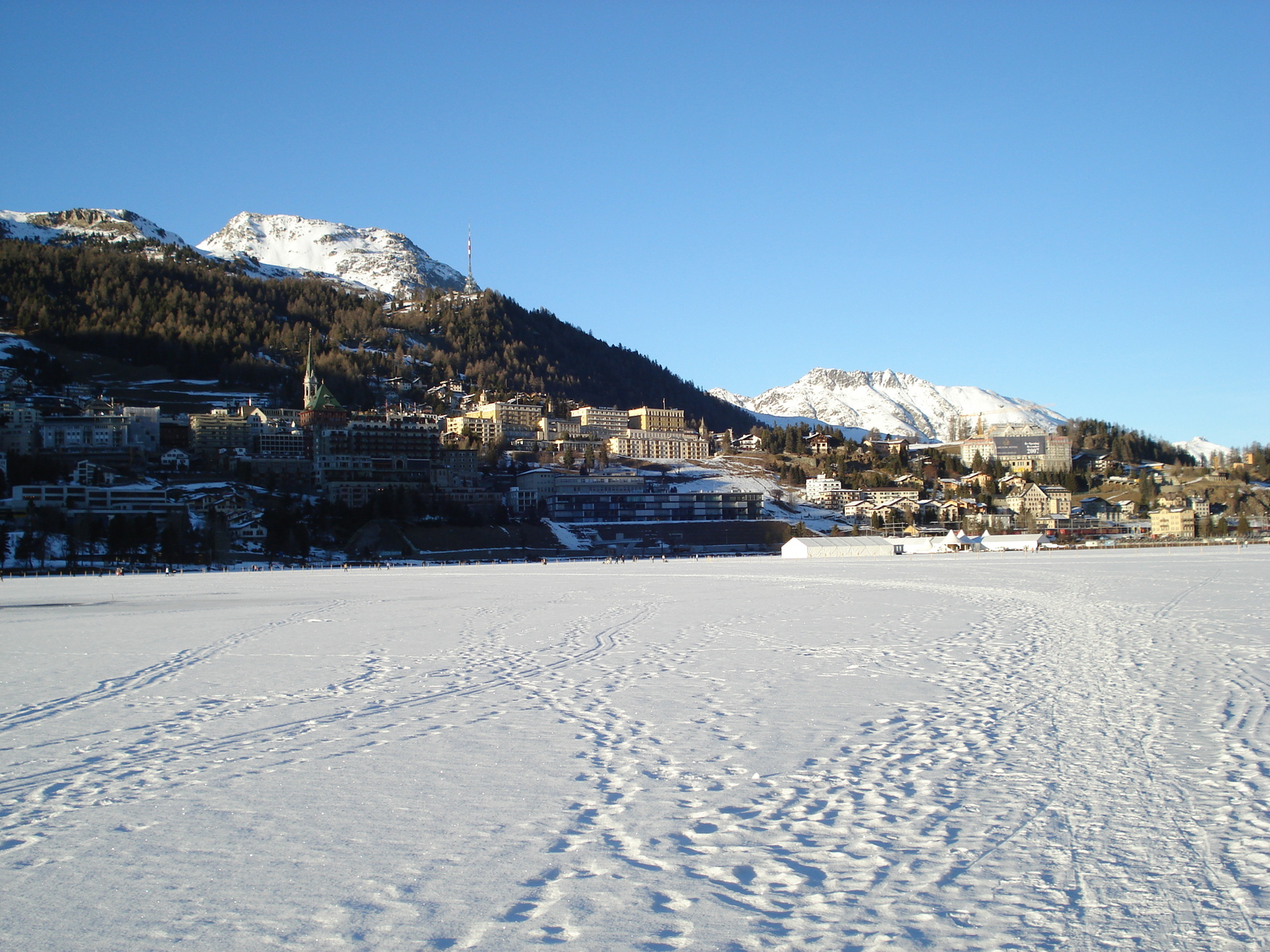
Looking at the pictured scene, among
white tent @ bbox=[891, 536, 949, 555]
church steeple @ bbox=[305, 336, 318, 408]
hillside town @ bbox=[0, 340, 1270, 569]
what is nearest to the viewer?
white tent @ bbox=[891, 536, 949, 555]

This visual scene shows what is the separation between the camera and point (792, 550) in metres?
70.9

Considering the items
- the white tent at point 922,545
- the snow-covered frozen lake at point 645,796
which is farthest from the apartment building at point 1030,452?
the snow-covered frozen lake at point 645,796

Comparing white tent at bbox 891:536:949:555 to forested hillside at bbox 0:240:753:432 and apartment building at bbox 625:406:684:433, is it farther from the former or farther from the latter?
forested hillside at bbox 0:240:753:432

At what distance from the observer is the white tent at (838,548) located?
69.0m

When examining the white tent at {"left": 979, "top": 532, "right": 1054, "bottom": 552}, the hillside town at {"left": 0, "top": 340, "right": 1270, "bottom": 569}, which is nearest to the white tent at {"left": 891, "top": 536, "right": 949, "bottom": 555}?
the hillside town at {"left": 0, "top": 340, "right": 1270, "bottom": 569}

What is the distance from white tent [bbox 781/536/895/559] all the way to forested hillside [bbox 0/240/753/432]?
335 ft

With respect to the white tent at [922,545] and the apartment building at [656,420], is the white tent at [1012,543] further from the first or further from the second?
the apartment building at [656,420]

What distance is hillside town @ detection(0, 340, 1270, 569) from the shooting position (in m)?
77.8

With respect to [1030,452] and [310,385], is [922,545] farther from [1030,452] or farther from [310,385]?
[310,385]

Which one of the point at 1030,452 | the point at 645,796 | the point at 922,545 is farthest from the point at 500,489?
the point at 645,796

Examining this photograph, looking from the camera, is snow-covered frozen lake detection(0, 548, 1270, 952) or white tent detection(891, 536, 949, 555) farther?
white tent detection(891, 536, 949, 555)

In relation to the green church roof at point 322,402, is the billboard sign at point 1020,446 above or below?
below

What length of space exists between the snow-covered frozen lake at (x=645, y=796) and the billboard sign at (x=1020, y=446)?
146 metres

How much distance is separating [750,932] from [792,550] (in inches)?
2663
